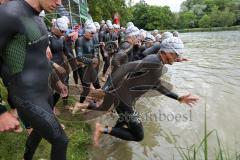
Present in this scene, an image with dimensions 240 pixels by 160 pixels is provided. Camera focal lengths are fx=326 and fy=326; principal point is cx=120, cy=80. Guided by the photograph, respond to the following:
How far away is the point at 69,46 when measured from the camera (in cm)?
753

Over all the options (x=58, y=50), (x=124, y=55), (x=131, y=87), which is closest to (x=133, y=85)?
(x=131, y=87)

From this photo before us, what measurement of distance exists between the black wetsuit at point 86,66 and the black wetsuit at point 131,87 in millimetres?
2516

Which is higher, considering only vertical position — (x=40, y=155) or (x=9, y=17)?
(x=9, y=17)

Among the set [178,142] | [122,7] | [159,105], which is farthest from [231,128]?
[122,7]

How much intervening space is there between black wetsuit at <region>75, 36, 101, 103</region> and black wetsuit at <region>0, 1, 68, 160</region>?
404 cm

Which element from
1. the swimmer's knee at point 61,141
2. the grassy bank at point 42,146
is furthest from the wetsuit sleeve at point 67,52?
the swimmer's knee at point 61,141

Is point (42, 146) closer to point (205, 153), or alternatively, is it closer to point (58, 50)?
point (58, 50)

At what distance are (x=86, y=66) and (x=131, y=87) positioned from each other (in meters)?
3.19

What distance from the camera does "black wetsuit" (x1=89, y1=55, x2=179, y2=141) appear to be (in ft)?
14.4

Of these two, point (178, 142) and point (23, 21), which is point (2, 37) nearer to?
point (23, 21)

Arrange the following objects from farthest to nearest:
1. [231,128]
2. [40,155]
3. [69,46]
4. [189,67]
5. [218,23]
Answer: [218,23] < [189,67] < [69,46] < [231,128] < [40,155]

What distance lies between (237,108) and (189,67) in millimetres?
8037

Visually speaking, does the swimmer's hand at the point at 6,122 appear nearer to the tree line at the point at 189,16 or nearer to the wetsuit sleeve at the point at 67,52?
the wetsuit sleeve at the point at 67,52

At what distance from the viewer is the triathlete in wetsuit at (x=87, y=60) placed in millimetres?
7414
